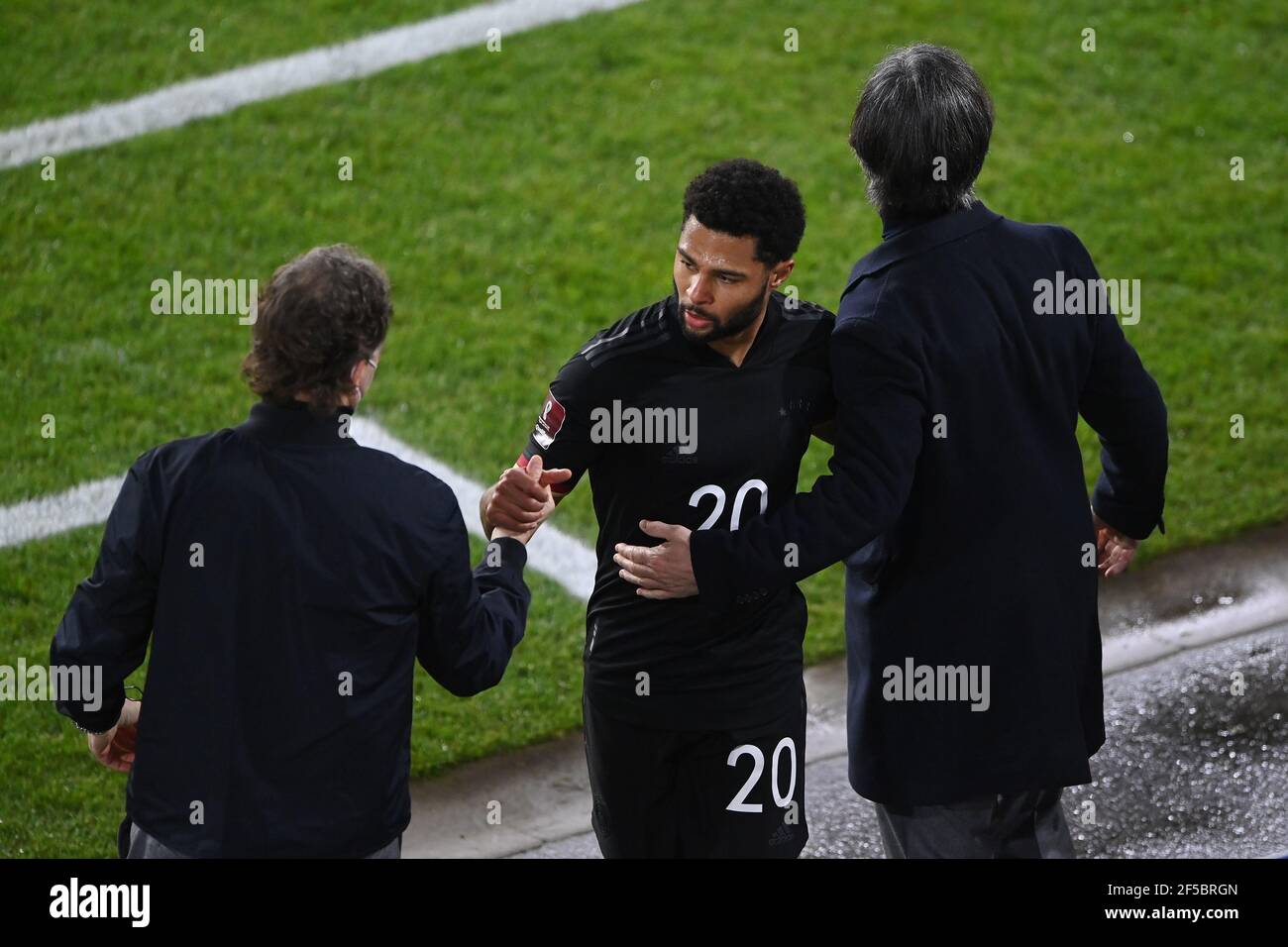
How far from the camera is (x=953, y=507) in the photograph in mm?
3572

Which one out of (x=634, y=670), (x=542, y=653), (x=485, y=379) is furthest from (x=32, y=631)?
(x=634, y=670)

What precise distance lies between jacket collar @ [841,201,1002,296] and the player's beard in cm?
23

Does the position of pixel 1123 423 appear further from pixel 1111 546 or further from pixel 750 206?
pixel 750 206

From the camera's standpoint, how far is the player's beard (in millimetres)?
3756

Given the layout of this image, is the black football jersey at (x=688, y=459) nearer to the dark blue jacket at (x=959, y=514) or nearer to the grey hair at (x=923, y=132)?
the dark blue jacket at (x=959, y=514)

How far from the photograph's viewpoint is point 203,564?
3.12 meters

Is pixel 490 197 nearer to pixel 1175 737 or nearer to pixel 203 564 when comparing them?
pixel 1175 737

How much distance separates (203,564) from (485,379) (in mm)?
4398

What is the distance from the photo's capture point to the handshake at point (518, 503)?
3625 mm

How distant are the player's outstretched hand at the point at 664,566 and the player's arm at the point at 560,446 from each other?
223mm

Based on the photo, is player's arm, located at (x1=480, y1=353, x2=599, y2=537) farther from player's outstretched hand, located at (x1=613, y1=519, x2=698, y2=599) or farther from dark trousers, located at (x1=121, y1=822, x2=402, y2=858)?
dark trousers, located at (x1=121, y1=822, x2=402, y2=858)

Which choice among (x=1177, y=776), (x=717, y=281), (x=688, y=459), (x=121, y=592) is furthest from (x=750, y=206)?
(x=1177, y=776)

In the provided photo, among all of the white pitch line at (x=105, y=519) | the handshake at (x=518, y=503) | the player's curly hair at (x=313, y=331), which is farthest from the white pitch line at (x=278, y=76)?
the player's curly hair at (x=313, y=331)

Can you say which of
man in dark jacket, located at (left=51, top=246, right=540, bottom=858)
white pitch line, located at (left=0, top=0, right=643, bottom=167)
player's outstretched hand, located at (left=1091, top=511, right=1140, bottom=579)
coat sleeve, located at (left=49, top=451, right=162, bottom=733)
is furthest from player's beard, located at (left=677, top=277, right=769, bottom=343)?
white pitch line, located at (left=0, top=0, right=643, bottom=167)
